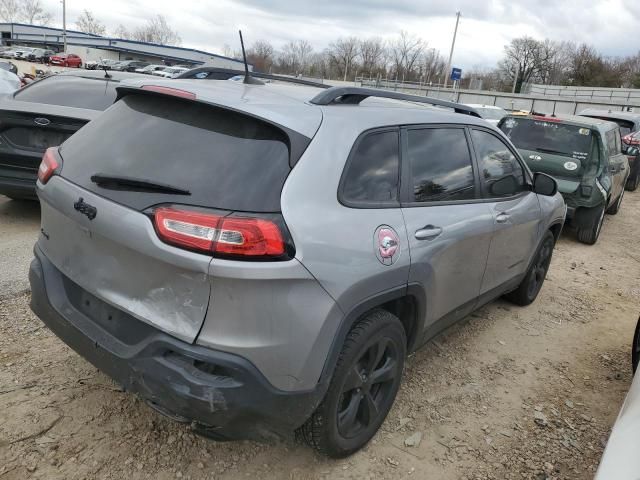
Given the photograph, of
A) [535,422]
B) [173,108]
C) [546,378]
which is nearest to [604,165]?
[546,378]

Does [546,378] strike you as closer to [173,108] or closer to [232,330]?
[232,330]

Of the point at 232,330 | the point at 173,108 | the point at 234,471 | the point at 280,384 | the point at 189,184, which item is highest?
the point at 173,108

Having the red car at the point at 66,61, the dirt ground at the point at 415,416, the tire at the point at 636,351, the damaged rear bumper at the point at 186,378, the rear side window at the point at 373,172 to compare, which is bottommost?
the dirt ground at the point at 415,416

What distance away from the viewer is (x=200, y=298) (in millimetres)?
1968

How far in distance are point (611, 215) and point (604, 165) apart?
9.57ft

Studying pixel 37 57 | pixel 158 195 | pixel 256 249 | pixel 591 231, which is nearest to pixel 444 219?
pixel 256 249

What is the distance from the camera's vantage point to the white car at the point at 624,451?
169 centimetres

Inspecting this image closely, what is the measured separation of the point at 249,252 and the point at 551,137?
23.3ft

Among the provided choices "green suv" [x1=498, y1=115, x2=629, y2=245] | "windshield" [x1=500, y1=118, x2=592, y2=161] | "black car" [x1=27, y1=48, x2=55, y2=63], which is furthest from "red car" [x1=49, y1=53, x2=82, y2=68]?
"green suv" [x1=498, y1=115, x2=629, y2=245]

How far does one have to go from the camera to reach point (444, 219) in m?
2.87

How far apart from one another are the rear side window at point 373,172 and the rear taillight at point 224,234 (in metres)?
0.45

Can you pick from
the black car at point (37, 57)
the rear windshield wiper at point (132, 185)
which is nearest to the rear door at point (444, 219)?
the rear windshield wiper at point (132, 185)

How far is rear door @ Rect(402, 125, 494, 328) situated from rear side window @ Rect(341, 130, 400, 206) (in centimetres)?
9

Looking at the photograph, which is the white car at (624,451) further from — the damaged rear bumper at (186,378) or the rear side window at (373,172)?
the rear side window at (373,172)
